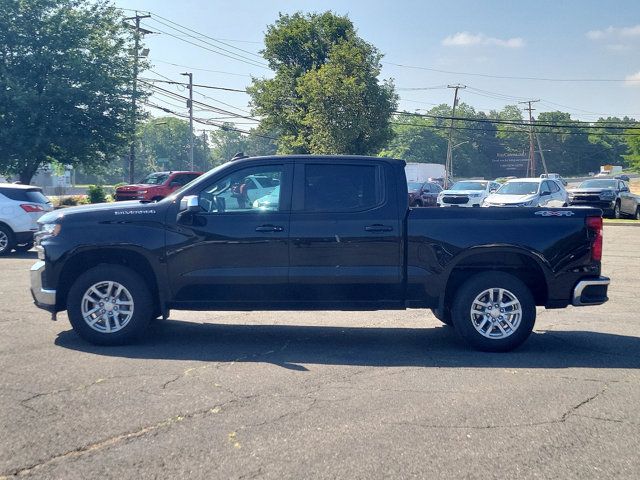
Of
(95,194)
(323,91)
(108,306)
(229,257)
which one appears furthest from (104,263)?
(323,91)

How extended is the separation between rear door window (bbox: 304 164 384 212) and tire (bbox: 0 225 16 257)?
11263 millimetres

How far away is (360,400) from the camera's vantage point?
579 cm

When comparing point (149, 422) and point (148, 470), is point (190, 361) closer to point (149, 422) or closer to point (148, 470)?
point (149, 422)

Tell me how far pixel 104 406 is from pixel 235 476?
172cm

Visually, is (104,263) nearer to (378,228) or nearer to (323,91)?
(378,228)

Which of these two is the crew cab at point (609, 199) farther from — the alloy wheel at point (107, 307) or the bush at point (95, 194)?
the alloy wheel at point (107, 307)

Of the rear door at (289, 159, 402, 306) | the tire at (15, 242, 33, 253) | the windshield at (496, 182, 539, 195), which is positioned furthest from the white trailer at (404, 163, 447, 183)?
the rear door at (289, 159, 402, 306)

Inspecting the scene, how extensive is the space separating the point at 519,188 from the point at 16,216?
1797 cm

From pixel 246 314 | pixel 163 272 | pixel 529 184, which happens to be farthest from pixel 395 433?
pixel 529 184

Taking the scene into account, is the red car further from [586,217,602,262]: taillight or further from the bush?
[586,217,602,262]: taillight

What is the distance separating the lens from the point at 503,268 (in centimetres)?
786

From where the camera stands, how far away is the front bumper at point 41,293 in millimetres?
7605

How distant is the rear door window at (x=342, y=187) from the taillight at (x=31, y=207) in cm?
1114

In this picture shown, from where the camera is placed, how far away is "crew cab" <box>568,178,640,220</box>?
30.4 metres
